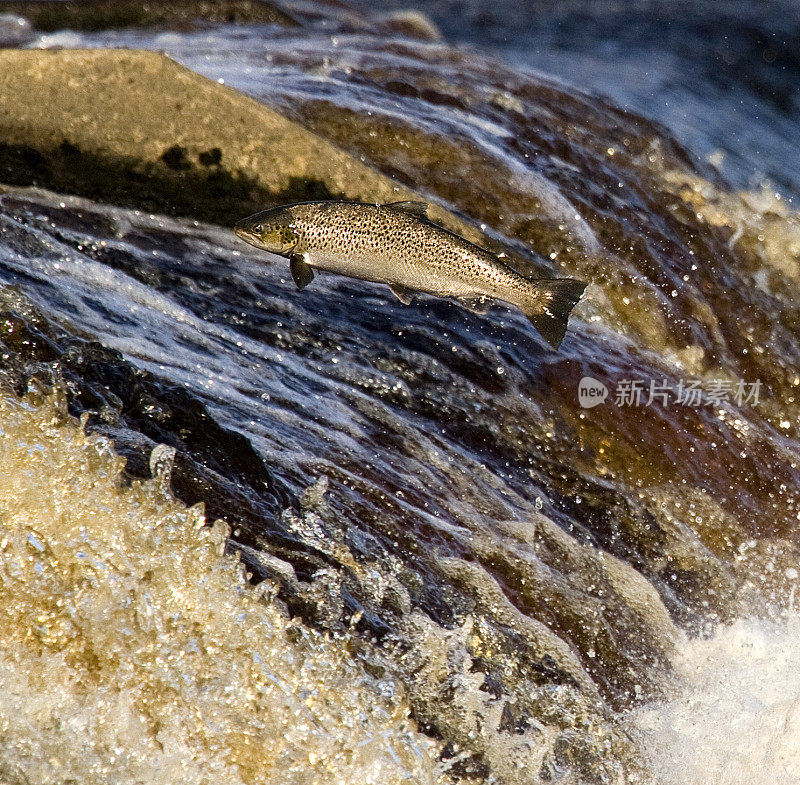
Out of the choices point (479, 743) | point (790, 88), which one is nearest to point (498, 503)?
point (479, 743)

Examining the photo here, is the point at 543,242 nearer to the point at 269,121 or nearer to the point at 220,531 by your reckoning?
the point at 269,121

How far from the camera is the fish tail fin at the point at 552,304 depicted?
4047 mm

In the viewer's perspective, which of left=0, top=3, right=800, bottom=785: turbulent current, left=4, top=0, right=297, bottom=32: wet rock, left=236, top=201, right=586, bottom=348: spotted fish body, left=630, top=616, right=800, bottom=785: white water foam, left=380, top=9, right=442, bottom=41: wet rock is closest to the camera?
left=0, top=3, right=800, bottom=785: turbulent current

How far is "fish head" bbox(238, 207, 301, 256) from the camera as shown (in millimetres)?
Answer: 4008

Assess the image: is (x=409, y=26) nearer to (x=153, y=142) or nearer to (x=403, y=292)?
(x=153, y=142)

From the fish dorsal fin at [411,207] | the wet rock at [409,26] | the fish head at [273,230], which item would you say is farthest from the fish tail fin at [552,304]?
the wet rock at [409,26]

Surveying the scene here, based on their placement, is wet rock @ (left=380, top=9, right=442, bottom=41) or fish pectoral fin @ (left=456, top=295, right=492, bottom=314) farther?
wet rock @ (left=380, top=9, right=442, bottom=41)

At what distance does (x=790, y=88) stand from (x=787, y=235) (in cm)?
727

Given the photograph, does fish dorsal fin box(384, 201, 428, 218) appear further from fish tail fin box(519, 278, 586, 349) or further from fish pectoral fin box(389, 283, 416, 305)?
fish tail fin box(519, 278, 586, 349)

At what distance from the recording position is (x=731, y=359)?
5.33 m

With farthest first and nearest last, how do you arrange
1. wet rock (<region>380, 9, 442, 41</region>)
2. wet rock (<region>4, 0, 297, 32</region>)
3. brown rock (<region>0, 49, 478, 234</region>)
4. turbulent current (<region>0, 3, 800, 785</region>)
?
wet rock (<region>380, 9, 442, 41</region>), wet rock (<region>4, 0, 297, 32</region>), brown rock (<region>0, 49, 478, 234</region>), turbulent current (<region>0, 3, 800, 785</region>)

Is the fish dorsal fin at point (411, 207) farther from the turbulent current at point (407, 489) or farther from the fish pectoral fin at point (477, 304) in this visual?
the turbulent current at point (407, 489)

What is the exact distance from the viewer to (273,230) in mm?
4008

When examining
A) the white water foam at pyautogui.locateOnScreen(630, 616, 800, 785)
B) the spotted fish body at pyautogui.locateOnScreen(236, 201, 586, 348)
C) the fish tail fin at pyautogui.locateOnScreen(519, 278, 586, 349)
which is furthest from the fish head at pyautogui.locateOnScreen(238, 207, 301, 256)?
the white water foam at pyautogui.locateOnScreen(630, 616, 800, 785)
